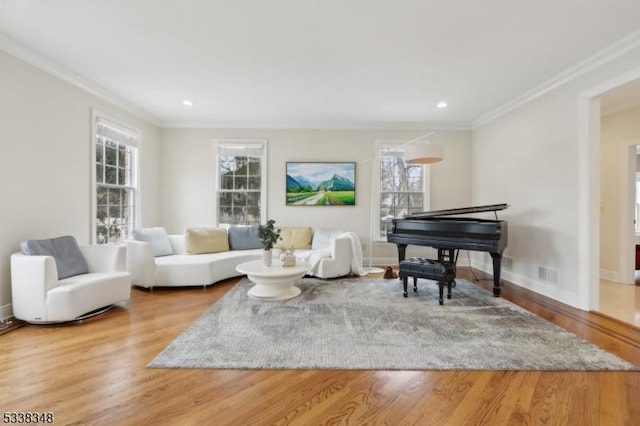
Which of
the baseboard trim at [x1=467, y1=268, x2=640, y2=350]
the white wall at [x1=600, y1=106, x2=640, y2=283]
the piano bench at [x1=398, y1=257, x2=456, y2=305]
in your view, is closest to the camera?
the baseboard trim at [x1=467, y1=268, x2=640, y2=350]

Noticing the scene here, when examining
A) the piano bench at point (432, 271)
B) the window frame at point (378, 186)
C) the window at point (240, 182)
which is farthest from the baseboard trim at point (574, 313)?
the window at point (240, 182)

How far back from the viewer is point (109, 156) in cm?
438

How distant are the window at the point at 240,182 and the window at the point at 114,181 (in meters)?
1.34

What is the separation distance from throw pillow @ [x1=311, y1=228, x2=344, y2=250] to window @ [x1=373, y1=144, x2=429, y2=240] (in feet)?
3.40

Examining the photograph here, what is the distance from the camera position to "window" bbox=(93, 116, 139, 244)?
416cm

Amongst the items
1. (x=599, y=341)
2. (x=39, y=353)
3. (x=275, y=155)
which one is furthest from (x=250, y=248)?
(x=599, y=341)

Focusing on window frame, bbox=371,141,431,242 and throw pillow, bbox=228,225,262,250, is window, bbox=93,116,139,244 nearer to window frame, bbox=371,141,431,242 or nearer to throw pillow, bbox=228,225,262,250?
throw pillow, bbox=228,225,262,250

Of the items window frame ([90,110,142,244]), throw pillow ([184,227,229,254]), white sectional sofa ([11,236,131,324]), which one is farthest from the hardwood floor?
throw pillow ([184,227,229,254])

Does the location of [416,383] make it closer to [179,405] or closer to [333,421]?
[333,421]

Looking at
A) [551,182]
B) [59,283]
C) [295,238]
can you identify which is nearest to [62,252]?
[59,283]

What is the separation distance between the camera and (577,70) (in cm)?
327

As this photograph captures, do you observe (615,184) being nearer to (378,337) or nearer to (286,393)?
(378,337)

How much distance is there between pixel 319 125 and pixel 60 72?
3599mm

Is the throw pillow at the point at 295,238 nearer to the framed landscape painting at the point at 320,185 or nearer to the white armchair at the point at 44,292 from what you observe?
the framed landscape painting at the point at 320,185
